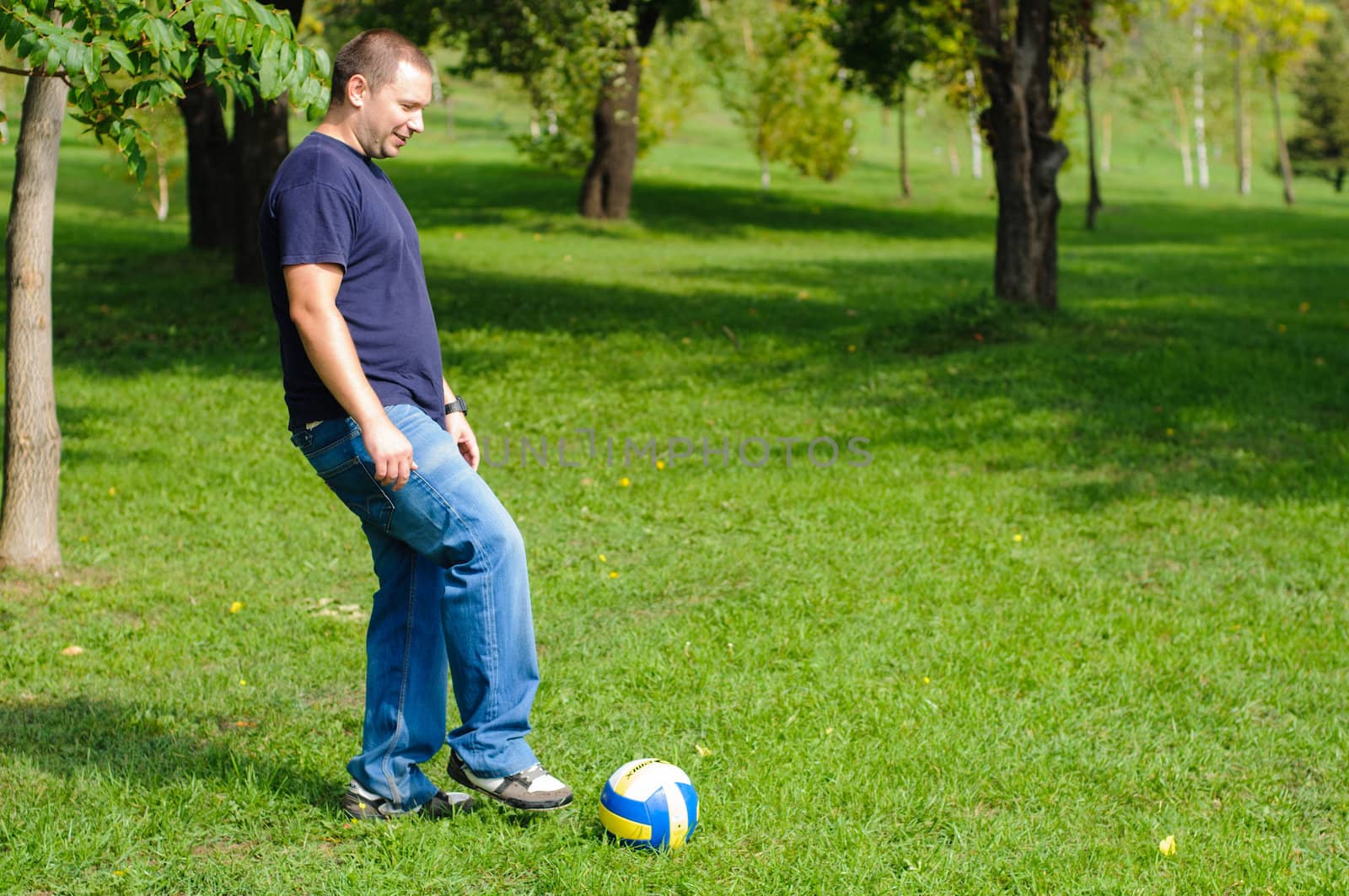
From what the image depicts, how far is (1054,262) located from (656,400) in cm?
523

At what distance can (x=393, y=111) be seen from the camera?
10.7ft

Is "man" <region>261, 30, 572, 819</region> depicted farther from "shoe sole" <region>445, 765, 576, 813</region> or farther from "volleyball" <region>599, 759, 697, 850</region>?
"volleyball" <region>599, 759, 697, 850</region>

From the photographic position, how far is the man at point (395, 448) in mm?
3135

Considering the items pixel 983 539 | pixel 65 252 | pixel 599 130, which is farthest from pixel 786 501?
pixel 599 130

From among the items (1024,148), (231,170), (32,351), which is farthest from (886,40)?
(32,351)

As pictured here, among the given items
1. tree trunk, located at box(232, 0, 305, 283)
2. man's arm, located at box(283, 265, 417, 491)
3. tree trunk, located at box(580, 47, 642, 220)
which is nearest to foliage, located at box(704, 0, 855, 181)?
tree trunk, located at box(580, 47, 642, 220)

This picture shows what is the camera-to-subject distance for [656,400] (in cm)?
1028

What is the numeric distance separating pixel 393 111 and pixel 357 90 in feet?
0.34

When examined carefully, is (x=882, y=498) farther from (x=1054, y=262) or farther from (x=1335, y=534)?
(x=1054, y=262)

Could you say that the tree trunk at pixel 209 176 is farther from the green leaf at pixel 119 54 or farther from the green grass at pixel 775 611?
the green leaf at pixel 119 54

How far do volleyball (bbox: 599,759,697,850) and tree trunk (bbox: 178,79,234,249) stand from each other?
1621 cm

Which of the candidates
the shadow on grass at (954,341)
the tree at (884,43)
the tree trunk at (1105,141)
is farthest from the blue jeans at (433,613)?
the tree trunk at (1105,141)

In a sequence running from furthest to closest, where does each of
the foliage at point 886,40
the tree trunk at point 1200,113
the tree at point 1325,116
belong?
the tree trunk at point 1200,113
the tree at point 1325,116
the foliage at point 886,40

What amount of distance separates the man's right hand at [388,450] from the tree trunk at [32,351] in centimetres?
341
